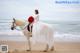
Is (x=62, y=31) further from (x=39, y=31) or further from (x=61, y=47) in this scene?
(x=39, y=31)

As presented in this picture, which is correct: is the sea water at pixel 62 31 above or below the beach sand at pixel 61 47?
above

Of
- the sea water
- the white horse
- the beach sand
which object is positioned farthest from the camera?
the sea water

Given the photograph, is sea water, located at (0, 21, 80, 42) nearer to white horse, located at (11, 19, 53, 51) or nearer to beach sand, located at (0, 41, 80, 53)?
beach sand, located at (0, 41, 80, 53)

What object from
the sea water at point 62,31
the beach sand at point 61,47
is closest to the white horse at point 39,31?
the beach sand at point 61,47

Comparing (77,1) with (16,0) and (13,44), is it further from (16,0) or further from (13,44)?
(13,44)

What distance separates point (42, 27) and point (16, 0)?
144 centimetres

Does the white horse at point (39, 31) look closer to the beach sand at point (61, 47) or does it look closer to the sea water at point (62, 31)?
the beach sand at point (61, 47)

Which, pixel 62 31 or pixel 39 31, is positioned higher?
pixel 39 31

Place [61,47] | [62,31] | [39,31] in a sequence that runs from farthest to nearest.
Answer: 1. [62,31]
2. [61,47]
3. [39,31]

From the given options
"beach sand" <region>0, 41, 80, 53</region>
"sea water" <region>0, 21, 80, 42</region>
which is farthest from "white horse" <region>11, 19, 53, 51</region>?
"sea water" <region>0, 21, 80, 42</region>

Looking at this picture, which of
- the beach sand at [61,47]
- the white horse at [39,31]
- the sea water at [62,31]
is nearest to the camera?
the white horse at [39,31]

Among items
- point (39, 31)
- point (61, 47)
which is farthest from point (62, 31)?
point (39, 31)

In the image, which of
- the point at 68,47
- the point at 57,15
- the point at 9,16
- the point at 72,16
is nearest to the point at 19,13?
the point at 9,16

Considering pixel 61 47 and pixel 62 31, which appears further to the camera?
pixel 62 31
